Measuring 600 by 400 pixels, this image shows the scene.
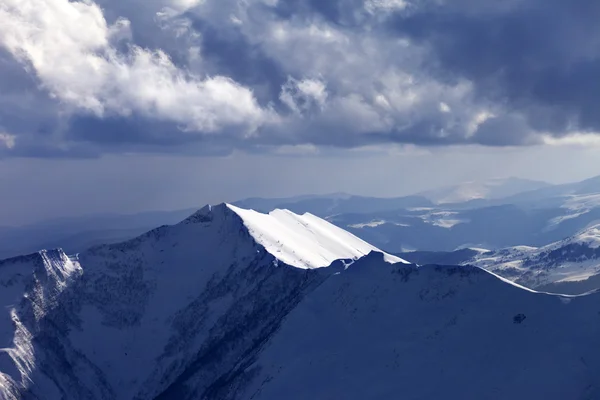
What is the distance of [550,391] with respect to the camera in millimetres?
199375

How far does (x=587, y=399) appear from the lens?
639 ft

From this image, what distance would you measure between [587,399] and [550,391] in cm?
925
